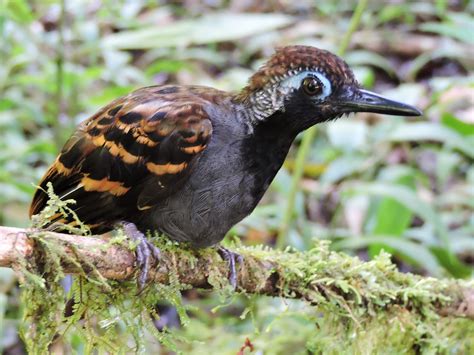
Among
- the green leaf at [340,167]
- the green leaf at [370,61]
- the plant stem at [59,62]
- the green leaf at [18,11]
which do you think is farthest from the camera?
the green leaf at [370,61]

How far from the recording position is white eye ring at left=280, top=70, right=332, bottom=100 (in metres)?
2.65

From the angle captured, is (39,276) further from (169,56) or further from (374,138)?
(169,56)

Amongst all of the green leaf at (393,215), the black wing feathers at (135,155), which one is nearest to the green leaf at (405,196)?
the green leaf at (393,215)

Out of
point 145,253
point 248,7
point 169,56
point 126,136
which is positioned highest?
point 248,7

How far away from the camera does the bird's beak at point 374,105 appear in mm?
2650

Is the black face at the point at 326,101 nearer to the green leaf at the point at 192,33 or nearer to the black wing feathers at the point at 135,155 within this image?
the black wing feathers at the point at 135,155

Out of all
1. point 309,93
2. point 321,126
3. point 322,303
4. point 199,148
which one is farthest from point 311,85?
point 321,126

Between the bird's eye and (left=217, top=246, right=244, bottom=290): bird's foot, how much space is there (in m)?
0.66

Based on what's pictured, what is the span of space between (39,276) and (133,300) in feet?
1.44

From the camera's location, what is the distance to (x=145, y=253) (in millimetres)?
2305

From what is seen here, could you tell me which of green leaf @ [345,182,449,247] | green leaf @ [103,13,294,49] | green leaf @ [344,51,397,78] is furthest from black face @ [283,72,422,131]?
green leaf @ [344,51,397,78]

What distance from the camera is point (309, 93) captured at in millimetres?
2670

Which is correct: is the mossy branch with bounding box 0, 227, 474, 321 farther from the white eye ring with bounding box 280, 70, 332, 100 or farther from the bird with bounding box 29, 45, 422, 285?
the white eye ring with bounding box 280, 70, 332, 100

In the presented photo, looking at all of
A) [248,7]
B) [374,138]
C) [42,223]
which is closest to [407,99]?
[374,138]
